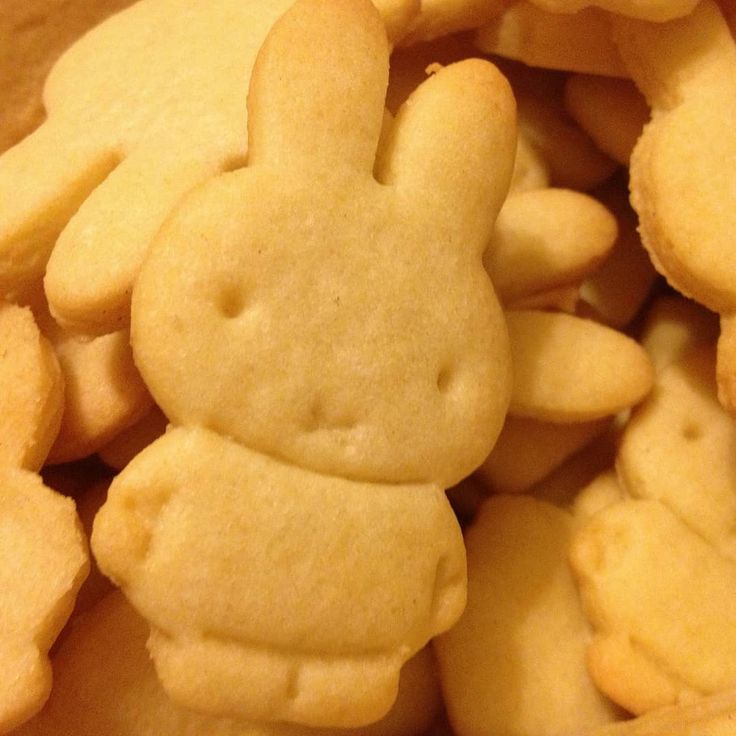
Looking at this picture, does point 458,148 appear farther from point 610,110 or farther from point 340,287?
point 610,110

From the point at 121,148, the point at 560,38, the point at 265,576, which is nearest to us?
the point at 265,576

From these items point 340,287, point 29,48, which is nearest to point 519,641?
point 340,287

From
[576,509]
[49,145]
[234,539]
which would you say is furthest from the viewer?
[576,509]

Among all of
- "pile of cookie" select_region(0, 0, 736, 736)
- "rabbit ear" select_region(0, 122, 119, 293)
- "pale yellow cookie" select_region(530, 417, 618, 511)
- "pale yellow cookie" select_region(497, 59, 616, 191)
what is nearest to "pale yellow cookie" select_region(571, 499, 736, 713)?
"pile of cookie" select_region(0, 0, 736, 736)

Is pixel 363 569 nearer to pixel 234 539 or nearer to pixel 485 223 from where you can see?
pixel 234 539

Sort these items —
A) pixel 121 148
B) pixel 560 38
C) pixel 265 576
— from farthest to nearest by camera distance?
pixel 560 38, pixel 121 148, pixel 265 576

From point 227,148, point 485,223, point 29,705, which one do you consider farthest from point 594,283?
point 29,705

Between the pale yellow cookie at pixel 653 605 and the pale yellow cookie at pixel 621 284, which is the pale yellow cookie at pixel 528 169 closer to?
the pale yellow cookie at pixel 621 284

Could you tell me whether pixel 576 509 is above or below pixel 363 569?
below
